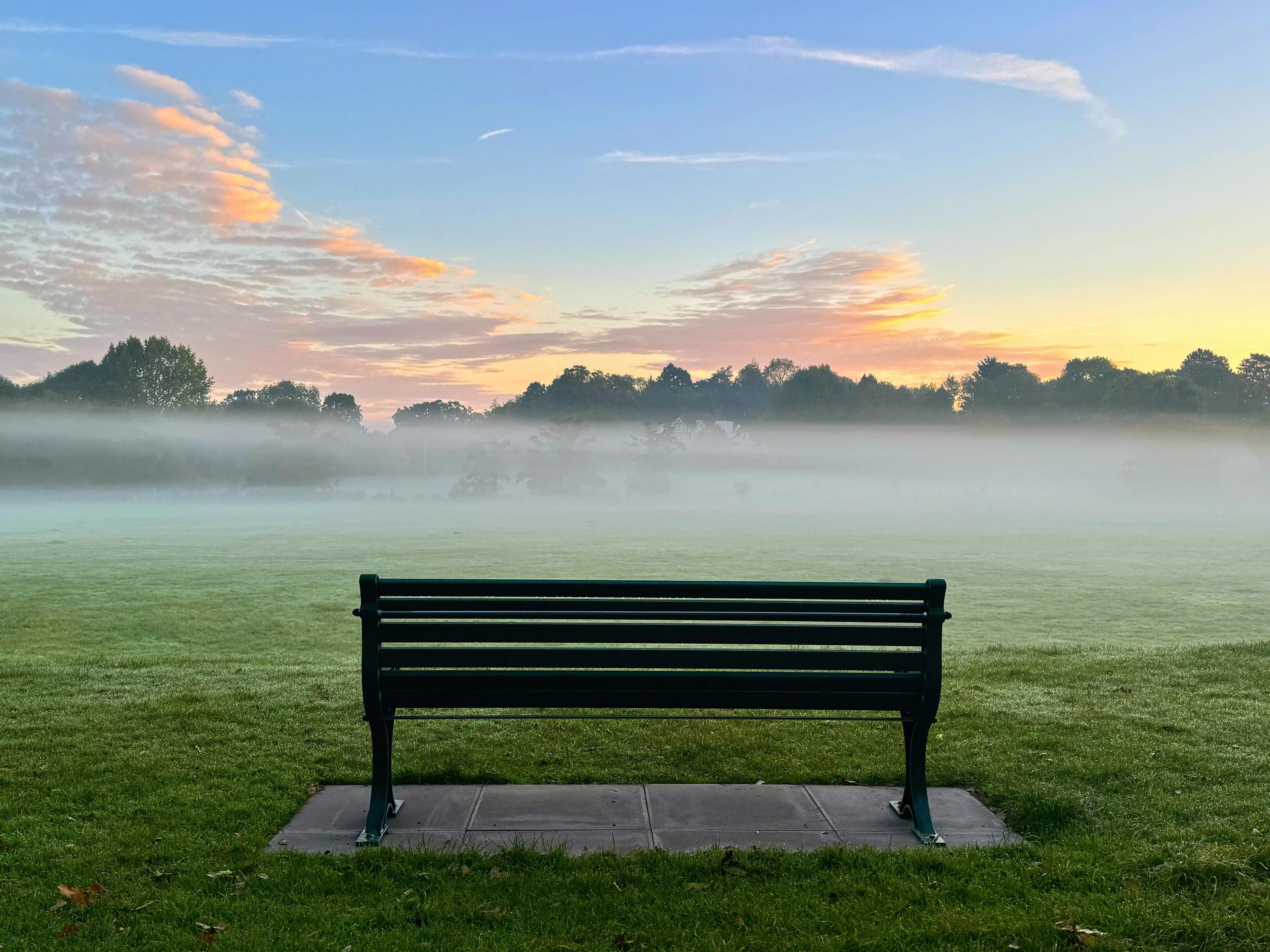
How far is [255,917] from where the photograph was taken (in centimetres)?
338

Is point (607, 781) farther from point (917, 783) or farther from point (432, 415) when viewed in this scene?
point (432, 415)

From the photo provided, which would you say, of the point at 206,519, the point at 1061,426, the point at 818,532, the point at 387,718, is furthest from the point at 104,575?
the point at 1061,426

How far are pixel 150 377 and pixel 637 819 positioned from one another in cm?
9297

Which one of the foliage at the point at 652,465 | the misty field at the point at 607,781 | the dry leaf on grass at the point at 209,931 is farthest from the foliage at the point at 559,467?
the dry leaf on grass at the point at 209,931

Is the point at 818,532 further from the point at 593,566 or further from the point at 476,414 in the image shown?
the point at 476,414

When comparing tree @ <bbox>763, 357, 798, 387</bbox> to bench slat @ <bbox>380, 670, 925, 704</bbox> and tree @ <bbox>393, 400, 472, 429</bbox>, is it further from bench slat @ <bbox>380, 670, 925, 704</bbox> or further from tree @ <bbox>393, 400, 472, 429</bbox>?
bench slat @ <bbox>380, 670, 925, 704</bbox>

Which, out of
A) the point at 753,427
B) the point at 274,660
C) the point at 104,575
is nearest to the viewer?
the point at 274,660

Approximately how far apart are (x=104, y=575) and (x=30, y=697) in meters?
14.2

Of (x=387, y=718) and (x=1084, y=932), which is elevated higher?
(x=387, y=718)

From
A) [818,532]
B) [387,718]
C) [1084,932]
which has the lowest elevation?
[818,532]

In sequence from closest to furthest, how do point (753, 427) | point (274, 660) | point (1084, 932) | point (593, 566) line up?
point (1084, 932) → point (274, 660) → point (593, 566) → point (753, 427)

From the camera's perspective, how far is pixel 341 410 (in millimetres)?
93250

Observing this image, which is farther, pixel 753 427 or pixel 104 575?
pixel 753 427

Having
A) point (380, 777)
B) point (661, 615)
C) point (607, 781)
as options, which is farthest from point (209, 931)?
point (607, 781)
